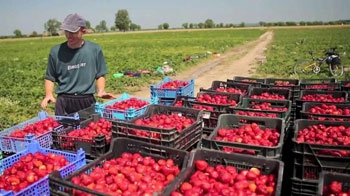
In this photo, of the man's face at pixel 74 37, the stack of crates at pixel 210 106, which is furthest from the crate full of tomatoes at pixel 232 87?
the man's face at pixel 74 37

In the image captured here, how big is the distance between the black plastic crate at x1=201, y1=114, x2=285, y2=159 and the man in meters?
1.95

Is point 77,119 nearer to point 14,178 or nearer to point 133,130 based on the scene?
point 133,130

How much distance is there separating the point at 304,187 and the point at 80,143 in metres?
2.68

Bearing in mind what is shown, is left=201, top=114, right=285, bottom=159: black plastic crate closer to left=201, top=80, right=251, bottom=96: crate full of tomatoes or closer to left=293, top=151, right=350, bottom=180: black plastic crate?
left=293, top=151, right=350, bottom=180: black plastic crate

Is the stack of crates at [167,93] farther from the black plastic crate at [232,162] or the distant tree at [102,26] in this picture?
the distant tree at [102,26]

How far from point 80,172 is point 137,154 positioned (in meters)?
0.68

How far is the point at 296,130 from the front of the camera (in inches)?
158

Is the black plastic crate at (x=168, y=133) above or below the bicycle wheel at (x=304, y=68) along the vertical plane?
above

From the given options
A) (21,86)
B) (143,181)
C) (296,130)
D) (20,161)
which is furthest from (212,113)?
(21,86)

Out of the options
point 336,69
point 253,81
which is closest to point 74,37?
point 253,81

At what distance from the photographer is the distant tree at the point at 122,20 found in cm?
14338

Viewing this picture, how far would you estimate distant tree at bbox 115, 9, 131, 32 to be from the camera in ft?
470

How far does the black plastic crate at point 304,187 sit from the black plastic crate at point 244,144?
1.02ft

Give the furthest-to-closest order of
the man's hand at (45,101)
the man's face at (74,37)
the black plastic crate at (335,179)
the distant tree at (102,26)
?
1. the distant tree at (102,26)
2. the man's hand at (45,101)
3. the man's face at (74,37)
4. the black plastic crate at (335,179)
